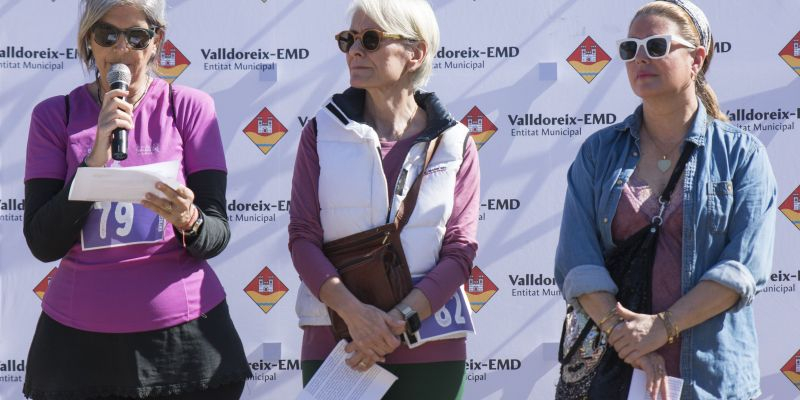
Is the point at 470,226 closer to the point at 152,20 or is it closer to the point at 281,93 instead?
the point at 152,20

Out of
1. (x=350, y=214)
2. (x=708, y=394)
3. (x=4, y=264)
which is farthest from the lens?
(x=4, y=264)

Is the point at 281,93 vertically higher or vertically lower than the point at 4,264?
higher

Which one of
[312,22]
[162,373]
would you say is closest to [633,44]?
[162,373]

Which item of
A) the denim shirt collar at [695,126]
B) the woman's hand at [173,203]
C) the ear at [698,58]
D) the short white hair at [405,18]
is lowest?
the woman's hand at [173,203]

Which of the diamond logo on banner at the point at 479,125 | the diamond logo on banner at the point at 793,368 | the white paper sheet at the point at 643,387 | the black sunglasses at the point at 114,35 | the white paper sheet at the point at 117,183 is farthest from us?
the diamond logo on banner at the point at 479,125

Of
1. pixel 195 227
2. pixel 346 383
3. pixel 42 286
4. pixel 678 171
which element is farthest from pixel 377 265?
pixel 42 286

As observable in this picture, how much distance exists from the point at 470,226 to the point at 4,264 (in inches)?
103

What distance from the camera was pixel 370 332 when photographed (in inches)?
105

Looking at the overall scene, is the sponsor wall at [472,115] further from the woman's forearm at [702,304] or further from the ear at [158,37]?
the woman's forearm at [702,304]

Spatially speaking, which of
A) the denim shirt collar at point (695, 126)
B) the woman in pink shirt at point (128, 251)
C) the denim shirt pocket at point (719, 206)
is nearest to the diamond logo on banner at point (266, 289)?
the woman in pink shirt at point (128, 251)

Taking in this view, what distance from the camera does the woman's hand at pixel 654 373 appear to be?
249cm

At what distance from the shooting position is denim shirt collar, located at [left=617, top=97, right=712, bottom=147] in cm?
266

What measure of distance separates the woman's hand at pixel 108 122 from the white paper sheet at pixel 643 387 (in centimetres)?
149

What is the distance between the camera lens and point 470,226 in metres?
2.91
